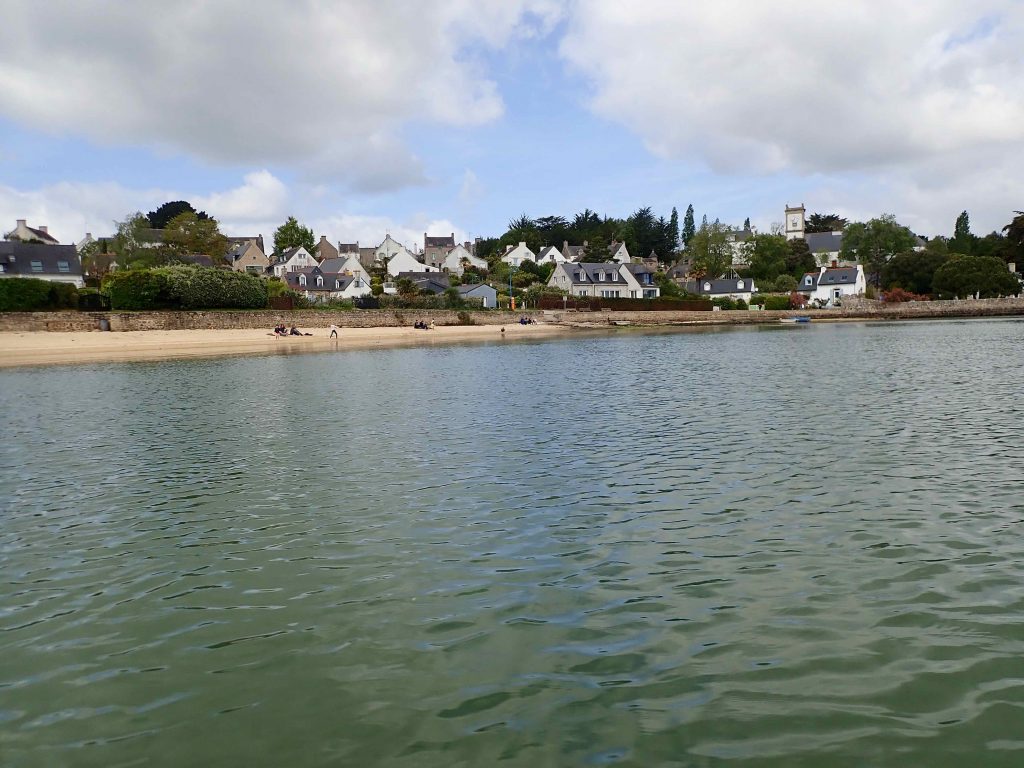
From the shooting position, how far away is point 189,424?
64.9 ft

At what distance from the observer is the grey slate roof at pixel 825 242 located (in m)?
148

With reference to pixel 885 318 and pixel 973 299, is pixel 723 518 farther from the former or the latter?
pixel 973 299

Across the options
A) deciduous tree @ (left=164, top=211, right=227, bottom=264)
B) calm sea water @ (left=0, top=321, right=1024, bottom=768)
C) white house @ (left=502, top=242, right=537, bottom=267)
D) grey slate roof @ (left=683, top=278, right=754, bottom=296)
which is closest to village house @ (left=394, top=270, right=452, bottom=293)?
white house @ (left=502, top=242, right=537, bottom=267)

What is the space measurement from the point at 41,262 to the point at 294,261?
1613 inches

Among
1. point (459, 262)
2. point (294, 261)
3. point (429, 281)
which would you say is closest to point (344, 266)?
point (294, 261)

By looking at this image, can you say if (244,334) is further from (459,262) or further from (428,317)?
(459,262)

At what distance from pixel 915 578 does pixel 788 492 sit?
3562 millimetres

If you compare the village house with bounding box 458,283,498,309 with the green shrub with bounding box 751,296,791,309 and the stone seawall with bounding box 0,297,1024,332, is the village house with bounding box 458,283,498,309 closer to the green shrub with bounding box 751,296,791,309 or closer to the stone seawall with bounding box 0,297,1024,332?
the stone seawall with bounding box 0,297,1024,332

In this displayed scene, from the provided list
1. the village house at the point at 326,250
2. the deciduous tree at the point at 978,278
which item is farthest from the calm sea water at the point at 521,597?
the village house at the point at 326,250

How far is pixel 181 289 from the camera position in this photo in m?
63.8

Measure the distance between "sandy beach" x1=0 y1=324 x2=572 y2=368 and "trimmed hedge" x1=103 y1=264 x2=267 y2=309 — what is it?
4.09 meters

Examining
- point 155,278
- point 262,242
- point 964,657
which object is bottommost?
→ point 964,657

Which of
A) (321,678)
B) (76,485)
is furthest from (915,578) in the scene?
(76,485)

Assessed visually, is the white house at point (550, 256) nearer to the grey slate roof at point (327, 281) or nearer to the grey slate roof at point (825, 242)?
the grey slate roof at point (327, 281)
